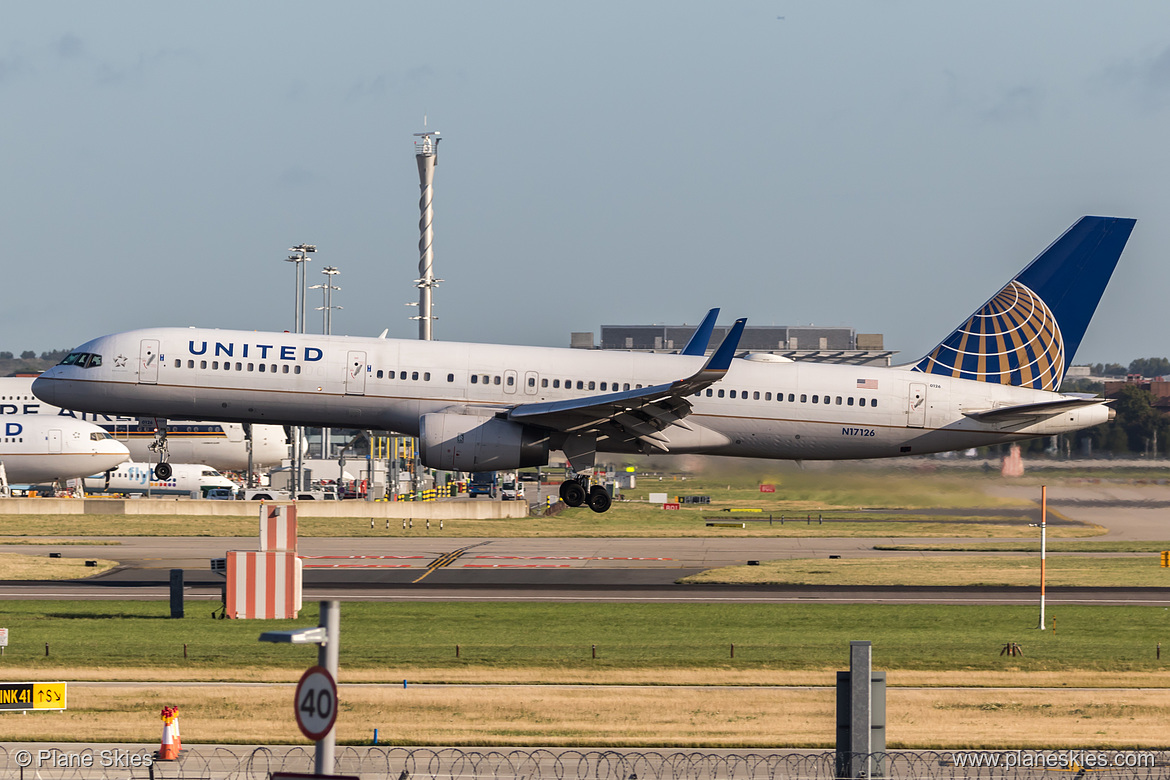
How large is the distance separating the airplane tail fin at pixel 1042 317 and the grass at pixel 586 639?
8699 mm

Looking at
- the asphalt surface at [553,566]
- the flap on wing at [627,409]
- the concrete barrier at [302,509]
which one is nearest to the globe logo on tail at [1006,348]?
the asphalt surface at [553,566]

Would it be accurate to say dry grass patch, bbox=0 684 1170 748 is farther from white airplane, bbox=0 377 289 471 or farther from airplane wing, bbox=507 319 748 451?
white airplane, bbox=0 377 289 471

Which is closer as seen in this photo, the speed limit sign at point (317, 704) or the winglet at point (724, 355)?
the speed limit sign at point (317, 704)

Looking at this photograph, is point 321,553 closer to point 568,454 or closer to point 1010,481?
point 568,454

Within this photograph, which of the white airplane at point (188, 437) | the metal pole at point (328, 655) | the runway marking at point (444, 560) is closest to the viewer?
the metal pole at point (328, 655)

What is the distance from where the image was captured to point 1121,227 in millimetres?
47312

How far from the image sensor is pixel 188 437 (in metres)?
110

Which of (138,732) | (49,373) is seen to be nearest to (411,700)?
(138,732)

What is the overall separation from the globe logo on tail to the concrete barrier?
45.0m

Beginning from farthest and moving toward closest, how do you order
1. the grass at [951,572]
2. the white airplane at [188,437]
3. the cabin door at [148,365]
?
1. the white airplane at [188,437]
2. the grass at [951,572]
3. the cabin door at [148,365]

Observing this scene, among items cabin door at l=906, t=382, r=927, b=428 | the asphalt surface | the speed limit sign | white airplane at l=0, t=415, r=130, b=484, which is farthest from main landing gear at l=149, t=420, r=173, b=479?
white airplane at l=0, t=415, r=130, b=484

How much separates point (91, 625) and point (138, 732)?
47.5 feet

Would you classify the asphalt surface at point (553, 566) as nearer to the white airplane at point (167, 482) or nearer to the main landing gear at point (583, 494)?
the main landing gear at point (583, 494)

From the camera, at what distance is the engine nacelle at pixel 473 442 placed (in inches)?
1612
